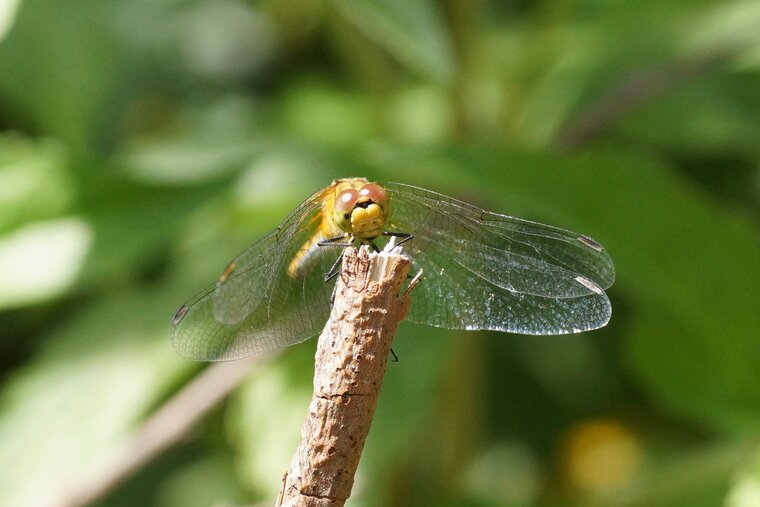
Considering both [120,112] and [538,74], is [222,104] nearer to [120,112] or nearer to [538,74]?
[120,112]

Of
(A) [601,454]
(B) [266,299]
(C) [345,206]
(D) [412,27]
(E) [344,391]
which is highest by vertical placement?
(D) [412,27]

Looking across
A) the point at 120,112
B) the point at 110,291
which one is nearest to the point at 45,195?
the point at 110,291

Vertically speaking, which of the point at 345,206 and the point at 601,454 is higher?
the point at 601,454

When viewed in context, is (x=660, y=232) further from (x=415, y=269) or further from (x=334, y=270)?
(x=334, y=270)

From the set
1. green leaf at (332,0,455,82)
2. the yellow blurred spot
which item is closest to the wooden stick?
green leaf at (332,0,455,82)

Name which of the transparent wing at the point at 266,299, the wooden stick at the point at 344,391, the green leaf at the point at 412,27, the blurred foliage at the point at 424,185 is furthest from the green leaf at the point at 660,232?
the wooden stick at the point at 344,391

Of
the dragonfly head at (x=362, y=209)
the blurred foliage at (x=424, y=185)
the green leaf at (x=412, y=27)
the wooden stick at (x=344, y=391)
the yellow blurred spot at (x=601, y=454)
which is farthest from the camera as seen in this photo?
the yellow blurred spot at (x=601, y=454)

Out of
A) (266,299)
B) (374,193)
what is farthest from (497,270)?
(266,299)

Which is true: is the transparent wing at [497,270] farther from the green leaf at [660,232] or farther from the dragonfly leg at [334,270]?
the green leaf at [660,232]
